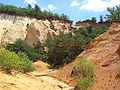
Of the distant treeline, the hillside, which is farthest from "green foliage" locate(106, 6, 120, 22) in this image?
the hillside

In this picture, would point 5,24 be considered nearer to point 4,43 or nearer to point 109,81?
point 4,43

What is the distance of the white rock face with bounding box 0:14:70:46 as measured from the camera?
179 feet

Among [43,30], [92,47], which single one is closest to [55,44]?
[92,47]

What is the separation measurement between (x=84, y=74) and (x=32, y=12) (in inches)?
1372

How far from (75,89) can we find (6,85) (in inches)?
189

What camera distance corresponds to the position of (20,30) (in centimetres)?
5581

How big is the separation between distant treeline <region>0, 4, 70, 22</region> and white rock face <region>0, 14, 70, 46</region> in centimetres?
61

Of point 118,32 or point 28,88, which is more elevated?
point 118,32

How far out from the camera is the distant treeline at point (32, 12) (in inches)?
2186

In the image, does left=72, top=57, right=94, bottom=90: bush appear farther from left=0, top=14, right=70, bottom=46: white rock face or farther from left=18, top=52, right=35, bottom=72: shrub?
left=0, top=14, right=70, bottom=46: white rock face

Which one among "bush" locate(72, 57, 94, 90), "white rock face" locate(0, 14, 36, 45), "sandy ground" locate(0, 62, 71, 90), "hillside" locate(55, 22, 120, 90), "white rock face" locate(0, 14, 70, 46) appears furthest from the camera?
"white rock face" locate(0, 14, 70, 46)

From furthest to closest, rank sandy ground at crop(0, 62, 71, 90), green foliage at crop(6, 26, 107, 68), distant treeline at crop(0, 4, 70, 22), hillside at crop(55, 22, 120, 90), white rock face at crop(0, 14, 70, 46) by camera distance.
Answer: distant treeline at crop(0, 4, 70, 22) → white rock face at crop(0, 14, 70, 46) → green foliage at crop(6, 26, 107, 68) → hillside at crop(55, 22, 120, 90) → sandy ground at crop(0, 62, 71, 90)

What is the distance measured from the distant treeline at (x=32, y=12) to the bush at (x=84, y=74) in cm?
3104

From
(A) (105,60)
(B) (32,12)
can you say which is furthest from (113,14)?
(A) (105,60)
